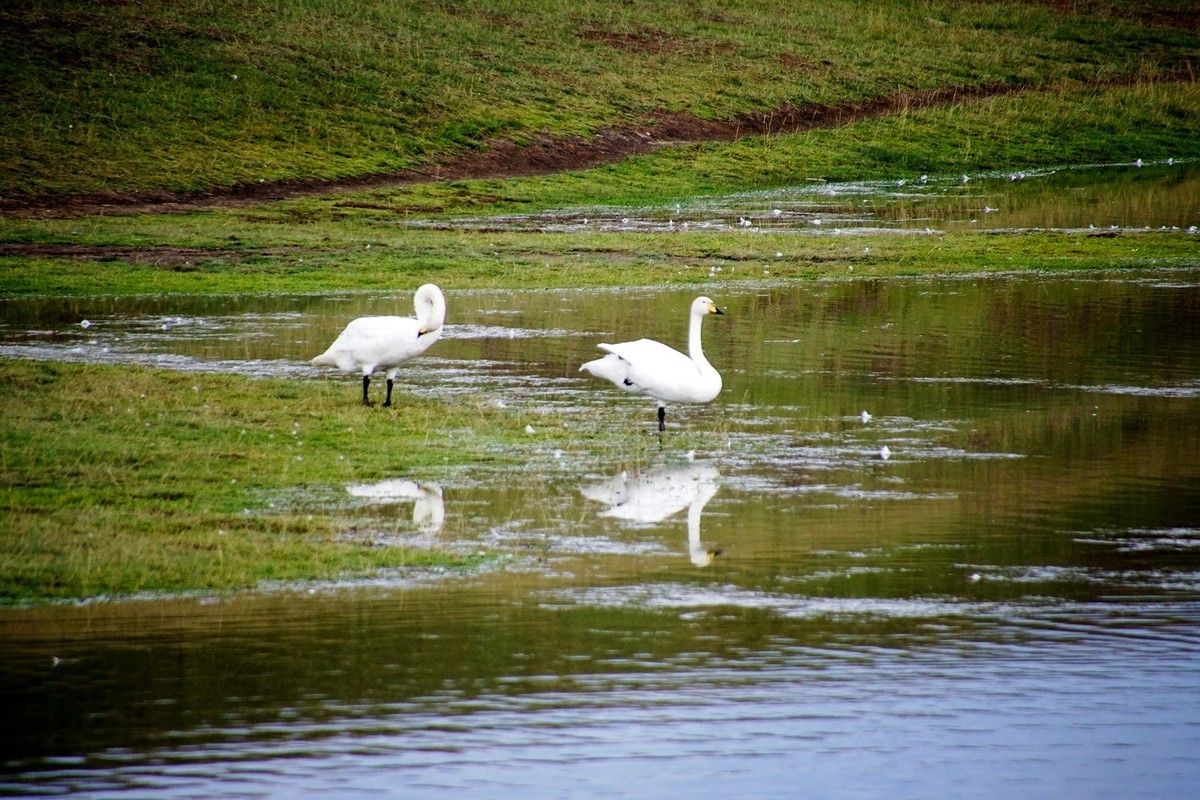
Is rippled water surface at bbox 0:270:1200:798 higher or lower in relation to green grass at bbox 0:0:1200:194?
lower

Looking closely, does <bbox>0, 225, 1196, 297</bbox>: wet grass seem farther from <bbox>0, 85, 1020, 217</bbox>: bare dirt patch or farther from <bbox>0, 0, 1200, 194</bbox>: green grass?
<bbox>0, 0, 1200, 194</bbox>: green grass

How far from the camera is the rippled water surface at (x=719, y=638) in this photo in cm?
710

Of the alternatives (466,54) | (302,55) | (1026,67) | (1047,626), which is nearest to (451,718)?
(1047,626)

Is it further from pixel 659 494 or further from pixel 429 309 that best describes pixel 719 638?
pixel 429 309

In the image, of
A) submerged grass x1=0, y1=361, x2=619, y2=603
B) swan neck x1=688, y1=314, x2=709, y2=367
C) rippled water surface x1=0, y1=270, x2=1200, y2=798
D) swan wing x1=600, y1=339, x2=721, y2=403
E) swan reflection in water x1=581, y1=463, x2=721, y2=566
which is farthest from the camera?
swan neck x1=688, y1=314, x2=709, y2=367

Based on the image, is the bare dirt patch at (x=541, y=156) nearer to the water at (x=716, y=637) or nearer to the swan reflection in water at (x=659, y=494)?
the water at (x=716, y=637)

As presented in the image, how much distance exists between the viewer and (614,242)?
96.4 ft

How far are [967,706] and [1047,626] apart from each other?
1342 millimetres

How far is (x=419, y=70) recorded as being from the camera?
47.3 meters

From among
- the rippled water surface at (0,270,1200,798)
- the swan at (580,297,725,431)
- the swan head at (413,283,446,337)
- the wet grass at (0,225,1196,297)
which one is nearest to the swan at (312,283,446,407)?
the swan head at (413,283,446,337)

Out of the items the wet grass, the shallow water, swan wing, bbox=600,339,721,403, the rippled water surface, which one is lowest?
the rippled water surface

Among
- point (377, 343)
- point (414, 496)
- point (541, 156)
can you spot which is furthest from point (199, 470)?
point (541, 156)

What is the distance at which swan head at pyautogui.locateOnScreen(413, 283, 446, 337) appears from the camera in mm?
15211

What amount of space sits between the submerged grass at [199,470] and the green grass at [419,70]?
20.2 metres
